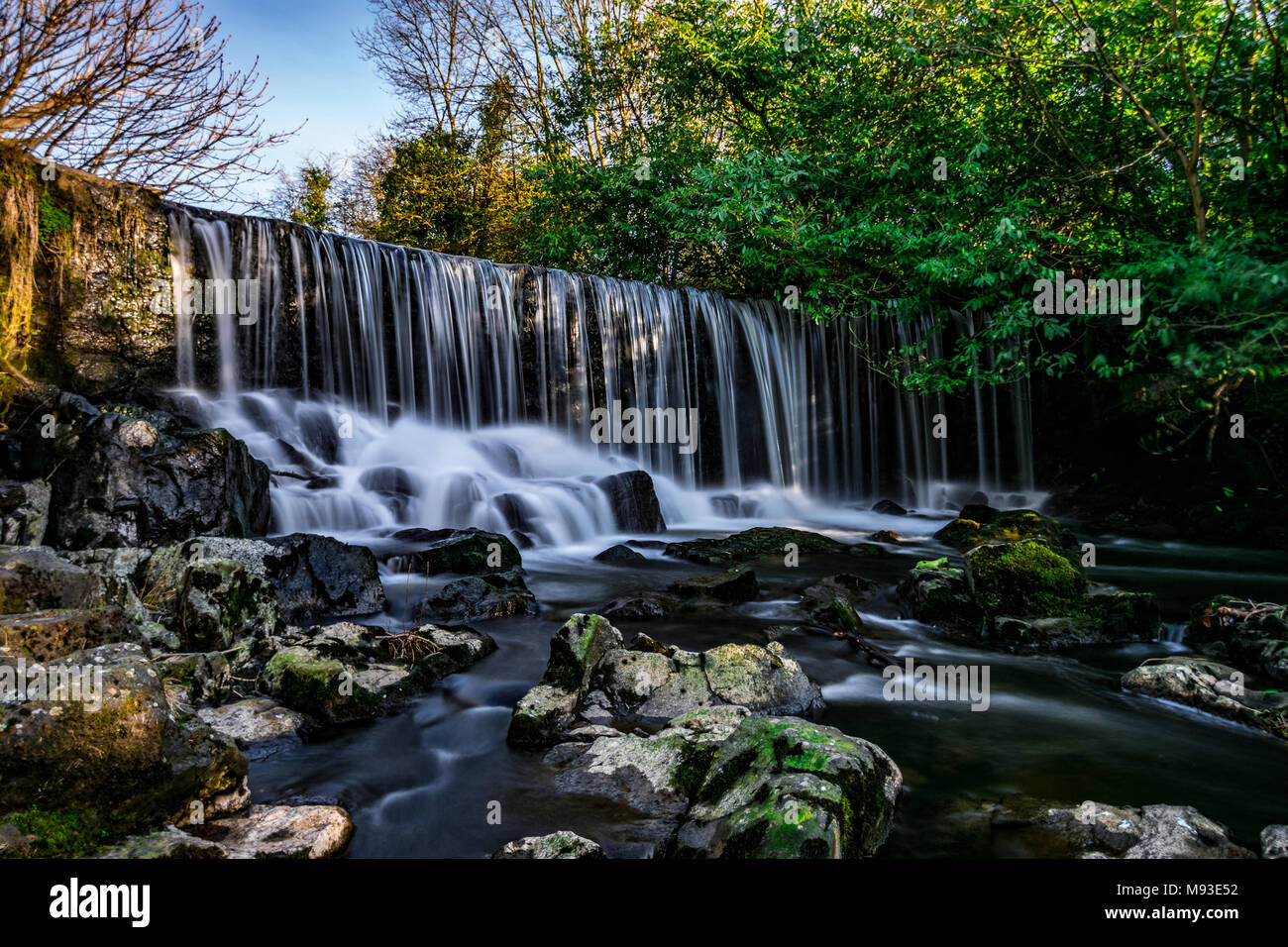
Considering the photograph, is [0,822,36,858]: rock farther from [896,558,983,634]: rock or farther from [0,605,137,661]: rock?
[896,558,983,634]: rock

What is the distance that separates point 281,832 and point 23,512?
512cm

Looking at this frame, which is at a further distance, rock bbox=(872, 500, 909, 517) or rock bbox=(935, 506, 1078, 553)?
rock bbox=(872, 500, 909, 517)

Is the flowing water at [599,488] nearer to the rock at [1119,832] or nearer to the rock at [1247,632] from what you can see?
the rock at [1119,832]

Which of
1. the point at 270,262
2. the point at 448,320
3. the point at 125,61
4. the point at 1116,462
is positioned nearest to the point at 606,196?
the point at 448,320

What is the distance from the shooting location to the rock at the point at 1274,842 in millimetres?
2717

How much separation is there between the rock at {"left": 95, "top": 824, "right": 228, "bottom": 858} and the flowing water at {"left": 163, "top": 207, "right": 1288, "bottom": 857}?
70 cm

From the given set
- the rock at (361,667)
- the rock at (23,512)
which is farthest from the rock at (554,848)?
the rock at (23,512)

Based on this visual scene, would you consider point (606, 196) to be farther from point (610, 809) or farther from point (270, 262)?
point (610, 809)

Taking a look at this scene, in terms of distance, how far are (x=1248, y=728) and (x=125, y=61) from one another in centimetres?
1079

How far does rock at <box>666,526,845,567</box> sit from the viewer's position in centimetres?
912

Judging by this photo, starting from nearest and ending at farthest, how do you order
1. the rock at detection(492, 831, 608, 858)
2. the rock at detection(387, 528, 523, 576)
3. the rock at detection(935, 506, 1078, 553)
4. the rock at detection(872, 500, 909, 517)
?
the rock at detection(492, 831, 608, 858) → the rock at detection(387, 528, 523, 576) → the rock at detection(935, 506, 1078, 553) → the rock at detection(872, 500, 909, 517)

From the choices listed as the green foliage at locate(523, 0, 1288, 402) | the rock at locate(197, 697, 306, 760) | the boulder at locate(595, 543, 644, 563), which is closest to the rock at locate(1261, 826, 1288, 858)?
the green foliage at locate(523, 0, 1288, 402)
